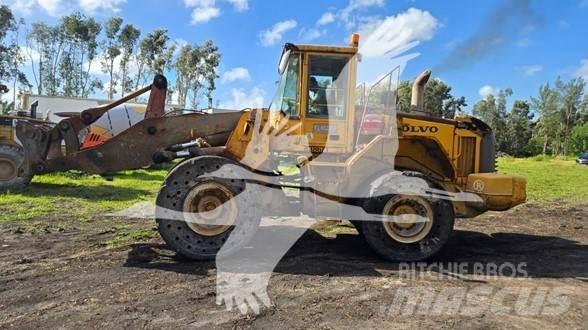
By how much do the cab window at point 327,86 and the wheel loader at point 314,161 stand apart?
0.01 meters

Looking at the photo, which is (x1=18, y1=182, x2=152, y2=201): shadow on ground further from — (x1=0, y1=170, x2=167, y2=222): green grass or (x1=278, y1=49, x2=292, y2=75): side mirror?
(x1=278, y1=49, x2=292, y2=75): side mirror

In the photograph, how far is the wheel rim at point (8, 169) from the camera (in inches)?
502

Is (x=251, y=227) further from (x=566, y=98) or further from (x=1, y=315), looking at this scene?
(x=566, y=98)

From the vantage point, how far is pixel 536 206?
13188 millimetres

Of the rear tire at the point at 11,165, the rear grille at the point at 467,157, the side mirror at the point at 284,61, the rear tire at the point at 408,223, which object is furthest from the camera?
the rear tire at the point at 11,165

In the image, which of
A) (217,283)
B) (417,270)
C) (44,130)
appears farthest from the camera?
(44,130)

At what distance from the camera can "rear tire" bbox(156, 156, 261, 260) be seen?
647 centimetres

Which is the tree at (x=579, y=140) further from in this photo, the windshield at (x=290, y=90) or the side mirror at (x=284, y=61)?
the windshield at (x=290, y=90)

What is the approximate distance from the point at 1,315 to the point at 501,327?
4.70 meters

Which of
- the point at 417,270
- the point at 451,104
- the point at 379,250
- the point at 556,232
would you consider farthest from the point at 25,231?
the point at 556,232
